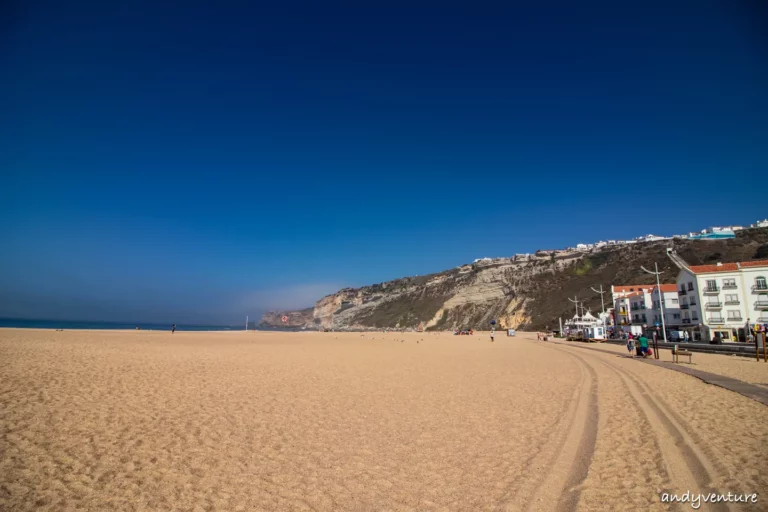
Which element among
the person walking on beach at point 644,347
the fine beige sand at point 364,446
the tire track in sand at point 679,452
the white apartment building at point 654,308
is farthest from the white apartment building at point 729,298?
the tire track in sand at point 679,452

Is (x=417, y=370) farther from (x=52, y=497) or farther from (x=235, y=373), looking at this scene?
(x=52, y=497)

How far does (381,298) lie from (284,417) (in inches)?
7057

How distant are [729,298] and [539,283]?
64.2 m

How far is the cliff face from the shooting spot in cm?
8862

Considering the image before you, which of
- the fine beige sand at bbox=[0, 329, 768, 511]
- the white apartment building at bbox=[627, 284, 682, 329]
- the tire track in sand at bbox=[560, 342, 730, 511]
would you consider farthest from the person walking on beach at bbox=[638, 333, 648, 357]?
the white apartment building at bbox=[627, 284, 682, 329]

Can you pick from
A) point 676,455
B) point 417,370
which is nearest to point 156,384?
point 417,370

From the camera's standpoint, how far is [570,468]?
624 cm

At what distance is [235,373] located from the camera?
17.1 meters

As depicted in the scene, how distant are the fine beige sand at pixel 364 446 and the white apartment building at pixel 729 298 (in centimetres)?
4867

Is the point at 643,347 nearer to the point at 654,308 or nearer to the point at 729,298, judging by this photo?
the point at 729,298

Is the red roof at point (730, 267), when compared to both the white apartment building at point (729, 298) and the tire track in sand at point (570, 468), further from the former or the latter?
the tire track in sand at point (570, 468)

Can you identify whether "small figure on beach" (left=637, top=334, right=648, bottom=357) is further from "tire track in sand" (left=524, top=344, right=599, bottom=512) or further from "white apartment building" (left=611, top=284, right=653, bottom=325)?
"white apartment building" (left=611, top=284, right=653, bottom=325)

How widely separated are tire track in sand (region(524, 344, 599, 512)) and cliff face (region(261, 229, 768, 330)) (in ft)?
Answer: 298

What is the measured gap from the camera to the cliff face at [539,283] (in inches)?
3489
